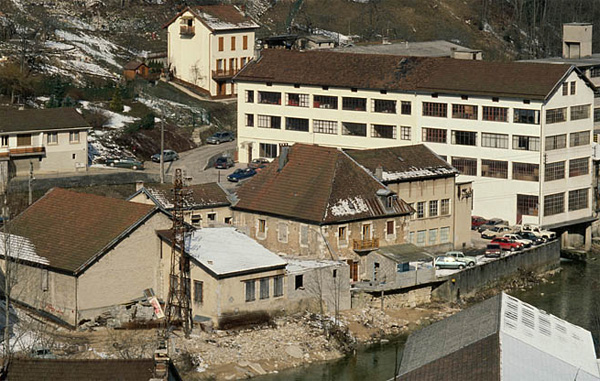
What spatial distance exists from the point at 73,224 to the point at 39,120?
2384 cm

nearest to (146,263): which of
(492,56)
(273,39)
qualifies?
(273,39)

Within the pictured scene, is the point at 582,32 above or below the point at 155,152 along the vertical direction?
above

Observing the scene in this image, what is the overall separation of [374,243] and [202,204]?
30.1 ft

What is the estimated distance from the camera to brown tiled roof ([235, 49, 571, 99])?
9306cm

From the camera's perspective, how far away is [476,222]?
90.6 m

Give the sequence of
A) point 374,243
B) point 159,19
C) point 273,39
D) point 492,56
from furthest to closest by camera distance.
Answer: point 492,56 < point 159,19 < point 273,39 < point 374,243

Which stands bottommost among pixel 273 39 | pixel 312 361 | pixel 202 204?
pixel 312 361

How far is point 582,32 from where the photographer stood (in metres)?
104

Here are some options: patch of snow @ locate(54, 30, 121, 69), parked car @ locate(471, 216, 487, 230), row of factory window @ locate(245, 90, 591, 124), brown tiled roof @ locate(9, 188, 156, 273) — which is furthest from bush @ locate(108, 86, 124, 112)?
brown tiled roof @ locate(9, 188, 156, 273)

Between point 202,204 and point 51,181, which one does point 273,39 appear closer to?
point 51,181

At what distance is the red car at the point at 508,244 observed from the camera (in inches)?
3314

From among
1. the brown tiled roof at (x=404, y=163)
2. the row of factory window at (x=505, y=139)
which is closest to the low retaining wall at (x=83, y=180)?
the brown tiled roof at (x=404, y=163)

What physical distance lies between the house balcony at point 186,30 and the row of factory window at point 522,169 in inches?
1284

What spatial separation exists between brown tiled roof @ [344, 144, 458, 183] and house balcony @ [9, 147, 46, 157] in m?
20.4
